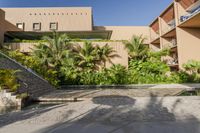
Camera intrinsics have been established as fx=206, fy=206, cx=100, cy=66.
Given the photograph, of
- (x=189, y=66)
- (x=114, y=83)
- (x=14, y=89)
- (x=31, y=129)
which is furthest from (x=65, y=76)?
(x=31, y=129)

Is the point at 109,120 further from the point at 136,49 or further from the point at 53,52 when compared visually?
the point at 136,49

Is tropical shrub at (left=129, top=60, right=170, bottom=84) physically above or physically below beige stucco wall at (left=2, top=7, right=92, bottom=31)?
below

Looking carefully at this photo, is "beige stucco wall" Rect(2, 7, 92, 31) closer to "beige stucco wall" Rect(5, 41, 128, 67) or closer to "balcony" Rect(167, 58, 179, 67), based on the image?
"beige stucco wall" Rect(5, 41, 128, 67)

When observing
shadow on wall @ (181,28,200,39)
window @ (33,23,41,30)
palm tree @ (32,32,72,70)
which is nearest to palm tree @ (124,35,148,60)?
shadow on wall @ (181,28,200,39)

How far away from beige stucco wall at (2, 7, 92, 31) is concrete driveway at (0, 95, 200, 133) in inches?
1018

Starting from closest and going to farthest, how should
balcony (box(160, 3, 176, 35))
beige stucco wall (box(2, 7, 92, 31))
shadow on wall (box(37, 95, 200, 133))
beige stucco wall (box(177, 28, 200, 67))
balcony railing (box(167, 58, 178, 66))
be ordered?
shadow on wall (box(37, 95, 200, 133)) → beige stucco wall (box(177, 28, 200, 67)) → balcony railing (box(167, 58, 178, 66)) → balcony (box(160, 3, 176, 35)) → beige stucco wall (box(2, 7, 92, 31))

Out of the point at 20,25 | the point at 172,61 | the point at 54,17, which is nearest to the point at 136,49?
the point at 172,61

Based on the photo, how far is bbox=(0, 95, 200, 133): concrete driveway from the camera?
586 cm

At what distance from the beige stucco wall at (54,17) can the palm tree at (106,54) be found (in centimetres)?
1072

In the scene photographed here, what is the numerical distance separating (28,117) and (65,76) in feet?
46.0

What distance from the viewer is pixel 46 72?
19.6 metres

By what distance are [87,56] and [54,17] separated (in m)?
14.3

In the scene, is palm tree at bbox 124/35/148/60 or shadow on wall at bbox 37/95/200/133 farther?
palm tree at bbox 124/35/148/60

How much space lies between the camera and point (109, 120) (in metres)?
6.88
